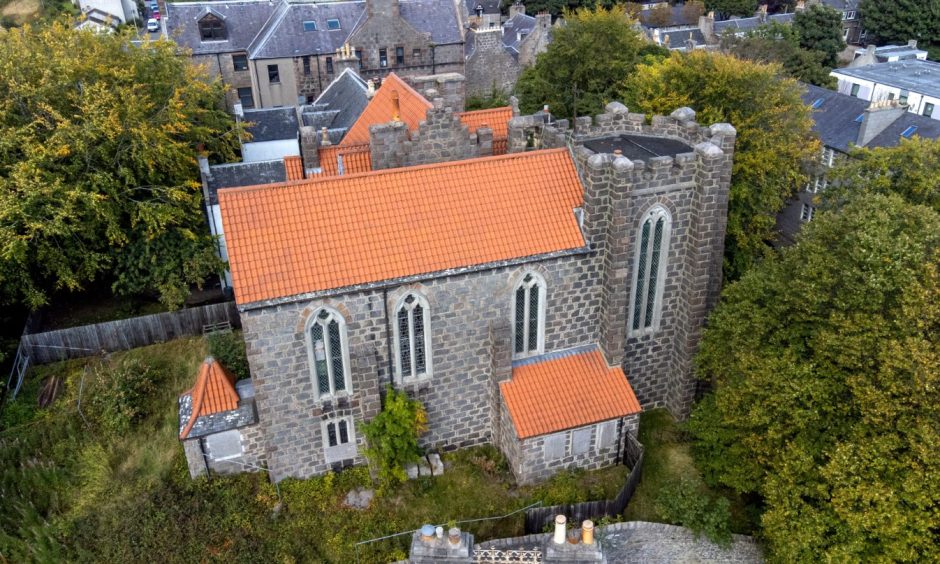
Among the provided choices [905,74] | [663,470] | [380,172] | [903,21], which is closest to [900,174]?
[663,470]

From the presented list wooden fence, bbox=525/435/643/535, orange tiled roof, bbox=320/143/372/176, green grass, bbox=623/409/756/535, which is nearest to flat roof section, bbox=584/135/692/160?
green grass, bbox=623/409/756/535

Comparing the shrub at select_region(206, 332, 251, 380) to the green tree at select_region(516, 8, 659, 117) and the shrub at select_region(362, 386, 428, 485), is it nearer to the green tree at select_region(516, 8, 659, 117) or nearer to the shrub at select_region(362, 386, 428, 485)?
the shrub at select_region(362, 386, 428, 485)

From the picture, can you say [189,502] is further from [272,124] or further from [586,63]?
[586,63]

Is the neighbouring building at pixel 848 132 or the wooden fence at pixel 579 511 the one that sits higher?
the neighbouring building at pixel 848 132

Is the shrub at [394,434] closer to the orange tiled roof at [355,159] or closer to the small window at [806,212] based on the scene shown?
the orange tiled roof at [355,159]

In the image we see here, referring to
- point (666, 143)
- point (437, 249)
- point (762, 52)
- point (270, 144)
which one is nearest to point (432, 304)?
point (437, 249)

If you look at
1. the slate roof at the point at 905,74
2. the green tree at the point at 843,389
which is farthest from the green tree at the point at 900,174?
the slate roof at the point at 905,74

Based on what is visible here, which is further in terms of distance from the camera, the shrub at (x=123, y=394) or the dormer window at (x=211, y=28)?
the dormer window at (x=211, y=28)
